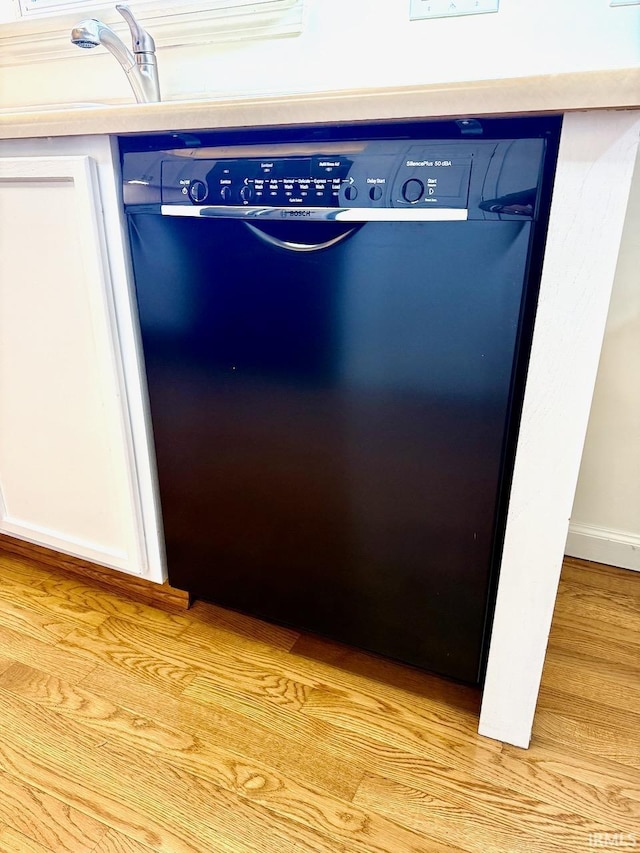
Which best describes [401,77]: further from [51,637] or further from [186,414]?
[51,637]

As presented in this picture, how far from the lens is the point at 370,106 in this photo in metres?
0.73

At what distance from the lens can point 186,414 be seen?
3.40 ft

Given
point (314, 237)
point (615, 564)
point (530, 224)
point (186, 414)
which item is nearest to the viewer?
point (530, 224)

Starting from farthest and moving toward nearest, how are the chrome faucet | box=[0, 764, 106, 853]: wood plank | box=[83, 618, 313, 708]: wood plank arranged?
the chrome faucet
box=[83, 618, 313, 708]: wood plank
box=[0, 764, 106, 853]: wood plank

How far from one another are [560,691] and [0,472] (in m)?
1.21

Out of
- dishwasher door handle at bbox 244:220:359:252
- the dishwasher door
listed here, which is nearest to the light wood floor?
the dishwasher door

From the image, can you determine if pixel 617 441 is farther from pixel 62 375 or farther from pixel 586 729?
pixel 62 375

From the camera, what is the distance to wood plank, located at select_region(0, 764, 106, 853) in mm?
842

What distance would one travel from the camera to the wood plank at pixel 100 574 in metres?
1.28

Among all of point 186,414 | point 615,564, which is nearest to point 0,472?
point 186,414

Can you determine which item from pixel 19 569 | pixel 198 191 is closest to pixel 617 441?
pixel 198 191

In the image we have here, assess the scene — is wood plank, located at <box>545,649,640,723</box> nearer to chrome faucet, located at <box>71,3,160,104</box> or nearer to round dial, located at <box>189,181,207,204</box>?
round dial, located at <box>189,181,207,204</box>

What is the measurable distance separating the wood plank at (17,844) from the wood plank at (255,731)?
24 centimetres

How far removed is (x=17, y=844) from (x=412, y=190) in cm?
104
